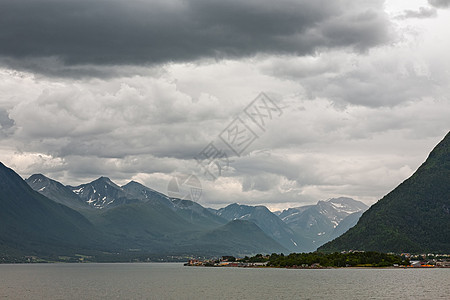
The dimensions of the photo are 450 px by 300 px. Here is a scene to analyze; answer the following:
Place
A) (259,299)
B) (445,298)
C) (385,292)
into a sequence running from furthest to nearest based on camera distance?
(385,292) < (259,299) < (445,298)

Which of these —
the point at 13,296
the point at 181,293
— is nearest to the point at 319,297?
the point at 181,293

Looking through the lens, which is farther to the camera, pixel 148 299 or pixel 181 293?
pixel 181 293

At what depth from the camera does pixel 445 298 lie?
520ft

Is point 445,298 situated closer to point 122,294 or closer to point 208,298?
point 208,298

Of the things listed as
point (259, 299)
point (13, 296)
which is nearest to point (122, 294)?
point (13, 296)

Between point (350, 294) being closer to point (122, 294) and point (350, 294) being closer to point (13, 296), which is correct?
point (122, 294)

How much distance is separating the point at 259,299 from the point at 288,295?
526 inches

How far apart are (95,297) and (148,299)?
65.7 feet

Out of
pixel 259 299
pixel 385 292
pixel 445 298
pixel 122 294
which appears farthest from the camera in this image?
pixel 122 294

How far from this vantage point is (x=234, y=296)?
18350 centimetres

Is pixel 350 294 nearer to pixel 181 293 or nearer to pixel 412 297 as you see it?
pixel 412 297

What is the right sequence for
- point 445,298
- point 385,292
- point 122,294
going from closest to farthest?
1. point 445,298
2. point 385,292
3. point 122,294

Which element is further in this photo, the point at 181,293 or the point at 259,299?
the point at 181,293

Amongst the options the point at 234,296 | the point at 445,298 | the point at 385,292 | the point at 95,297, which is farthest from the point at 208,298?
the point at 445,298
